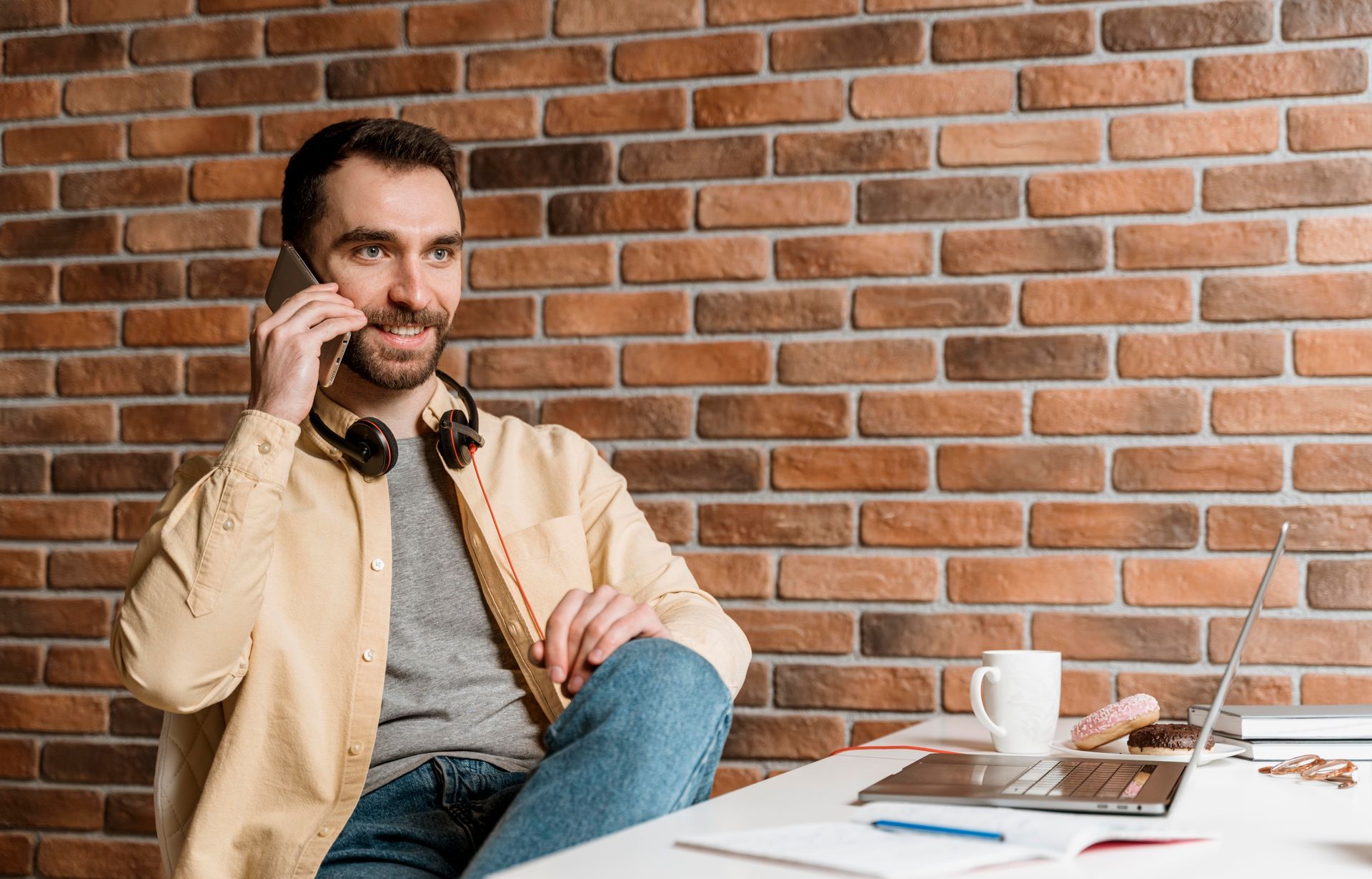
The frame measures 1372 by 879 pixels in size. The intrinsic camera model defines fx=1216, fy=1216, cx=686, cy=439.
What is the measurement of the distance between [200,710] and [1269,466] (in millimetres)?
1616

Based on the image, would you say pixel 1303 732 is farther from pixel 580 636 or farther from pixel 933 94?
pixel 933 94

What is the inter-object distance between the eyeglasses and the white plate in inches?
2.3

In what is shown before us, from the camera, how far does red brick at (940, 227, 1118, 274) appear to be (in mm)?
1996

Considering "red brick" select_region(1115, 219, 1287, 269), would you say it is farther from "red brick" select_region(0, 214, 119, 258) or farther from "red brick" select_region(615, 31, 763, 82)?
"red brick" select_region(0, 214, 119, 258)

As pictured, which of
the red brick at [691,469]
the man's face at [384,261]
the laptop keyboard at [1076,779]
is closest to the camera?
the laptop keyboard at [1076,779]

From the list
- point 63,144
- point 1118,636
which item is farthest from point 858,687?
point 63,144

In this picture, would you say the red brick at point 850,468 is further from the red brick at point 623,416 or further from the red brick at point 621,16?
the red brick at point 621,16

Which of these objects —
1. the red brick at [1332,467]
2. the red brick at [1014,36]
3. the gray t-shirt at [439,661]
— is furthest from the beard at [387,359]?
the red brick at [1332,467]

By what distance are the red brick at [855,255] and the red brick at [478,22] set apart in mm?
625

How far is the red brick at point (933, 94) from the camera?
2041mm

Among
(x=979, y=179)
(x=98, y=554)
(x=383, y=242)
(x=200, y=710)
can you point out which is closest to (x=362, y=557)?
(x=200, y=710)

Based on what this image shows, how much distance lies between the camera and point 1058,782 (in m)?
1.08

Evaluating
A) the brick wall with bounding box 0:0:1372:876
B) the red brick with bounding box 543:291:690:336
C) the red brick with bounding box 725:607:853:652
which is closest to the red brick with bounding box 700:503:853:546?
the brick wall with bounding box 0:0:1372:876

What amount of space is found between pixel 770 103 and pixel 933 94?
0.28m
